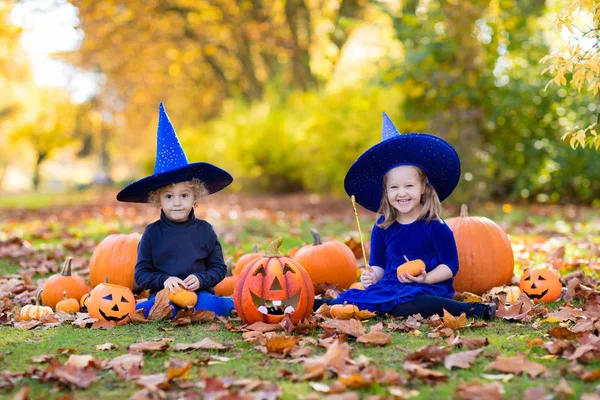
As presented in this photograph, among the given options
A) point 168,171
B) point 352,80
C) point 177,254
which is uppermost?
point 352,80

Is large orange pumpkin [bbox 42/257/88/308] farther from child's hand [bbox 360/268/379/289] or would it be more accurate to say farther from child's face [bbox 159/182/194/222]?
child's hand [bbox 360/268/379/289]

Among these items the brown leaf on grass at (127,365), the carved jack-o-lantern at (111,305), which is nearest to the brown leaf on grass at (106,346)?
the brown leaf on grass at (127,365)

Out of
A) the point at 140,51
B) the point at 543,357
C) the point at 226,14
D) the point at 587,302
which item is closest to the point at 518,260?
the point at 587,302

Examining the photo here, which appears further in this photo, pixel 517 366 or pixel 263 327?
pixel 263 327

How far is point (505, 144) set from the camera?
1391 cm

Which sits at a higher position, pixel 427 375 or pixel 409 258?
pixel 409 258

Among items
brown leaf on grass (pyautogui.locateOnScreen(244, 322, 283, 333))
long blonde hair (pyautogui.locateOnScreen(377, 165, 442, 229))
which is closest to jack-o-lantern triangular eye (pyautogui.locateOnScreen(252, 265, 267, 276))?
brown leaf on grass (pyautogui.locateOnScreen(244, 322, 283, 333))

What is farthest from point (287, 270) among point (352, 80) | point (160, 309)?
point (352, 80)

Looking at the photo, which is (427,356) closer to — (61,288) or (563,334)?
(563,334)

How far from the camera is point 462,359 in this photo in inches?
131

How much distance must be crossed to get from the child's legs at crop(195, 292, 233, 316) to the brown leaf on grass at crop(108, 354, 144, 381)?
122cm

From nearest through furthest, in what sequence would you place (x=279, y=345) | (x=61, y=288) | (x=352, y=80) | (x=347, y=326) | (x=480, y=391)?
(x=480, y=391) → (x=279, y=345) → (x=347, y=326) → (x=61, y=288) → (x=352, y=80)

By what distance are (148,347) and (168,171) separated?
1462 mm

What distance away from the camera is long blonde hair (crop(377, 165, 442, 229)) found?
482 cm
